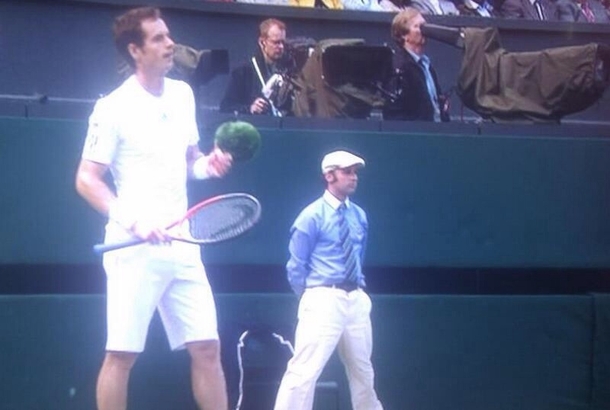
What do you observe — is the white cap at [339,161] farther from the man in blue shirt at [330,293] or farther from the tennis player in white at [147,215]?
the tennis player in white at [147,215]

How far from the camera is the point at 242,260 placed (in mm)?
8188

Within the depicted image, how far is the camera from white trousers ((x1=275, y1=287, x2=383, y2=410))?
734 centimetres

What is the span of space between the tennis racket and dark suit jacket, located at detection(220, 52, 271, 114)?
2.47 meters

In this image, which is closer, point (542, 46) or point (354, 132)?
point (354, 132)

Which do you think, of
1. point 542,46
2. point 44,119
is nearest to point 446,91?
point 542,46

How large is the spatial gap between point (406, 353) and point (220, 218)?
2.57 metres

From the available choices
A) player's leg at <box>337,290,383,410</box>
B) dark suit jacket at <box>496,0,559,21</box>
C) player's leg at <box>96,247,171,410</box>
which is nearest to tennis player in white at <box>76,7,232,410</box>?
player's leg at <box>96,247,171,410</box>

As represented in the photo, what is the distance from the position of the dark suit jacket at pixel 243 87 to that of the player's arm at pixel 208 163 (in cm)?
229

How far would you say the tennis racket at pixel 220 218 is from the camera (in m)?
6.12

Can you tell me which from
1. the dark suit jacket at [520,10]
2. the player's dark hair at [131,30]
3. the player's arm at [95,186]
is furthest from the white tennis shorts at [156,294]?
the dark suit jacket at [520,10]

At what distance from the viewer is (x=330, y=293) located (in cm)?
738

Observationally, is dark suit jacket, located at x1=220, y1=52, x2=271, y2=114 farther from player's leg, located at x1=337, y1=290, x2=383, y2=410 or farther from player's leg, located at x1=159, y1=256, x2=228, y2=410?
player's leg, located at x1=159, y1=256, x2=228, y2=410

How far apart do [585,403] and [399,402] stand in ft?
3.91

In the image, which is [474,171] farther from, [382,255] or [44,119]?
[44,119]
